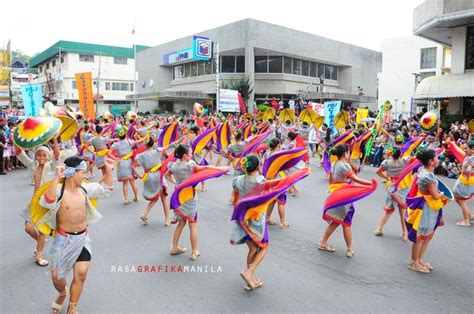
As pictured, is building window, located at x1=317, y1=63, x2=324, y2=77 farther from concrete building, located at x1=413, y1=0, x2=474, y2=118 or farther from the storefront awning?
→ the storefront awning

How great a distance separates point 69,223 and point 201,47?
23.9 m

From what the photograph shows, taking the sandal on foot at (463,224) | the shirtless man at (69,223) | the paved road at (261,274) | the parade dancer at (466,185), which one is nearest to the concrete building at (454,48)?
the parade dancer at (466,185)

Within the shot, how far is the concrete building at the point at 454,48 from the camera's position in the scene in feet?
47.0

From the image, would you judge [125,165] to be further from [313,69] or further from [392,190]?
[313,69]

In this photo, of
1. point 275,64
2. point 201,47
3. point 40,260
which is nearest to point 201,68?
point 275,64

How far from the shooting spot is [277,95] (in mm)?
35188

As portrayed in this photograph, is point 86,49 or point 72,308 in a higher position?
point 86,49

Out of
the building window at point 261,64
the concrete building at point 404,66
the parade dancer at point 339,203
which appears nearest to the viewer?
the parade dancer at point 339,203

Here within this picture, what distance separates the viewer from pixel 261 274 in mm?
4766

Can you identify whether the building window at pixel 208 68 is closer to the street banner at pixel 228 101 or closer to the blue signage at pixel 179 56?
the blue signage at pixel 179 56

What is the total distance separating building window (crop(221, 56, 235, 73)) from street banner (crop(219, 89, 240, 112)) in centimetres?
1346

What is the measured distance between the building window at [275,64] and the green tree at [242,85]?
11.7 ft

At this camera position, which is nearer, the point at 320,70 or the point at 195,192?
the point at 195,192

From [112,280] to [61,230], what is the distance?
1.27 meters
